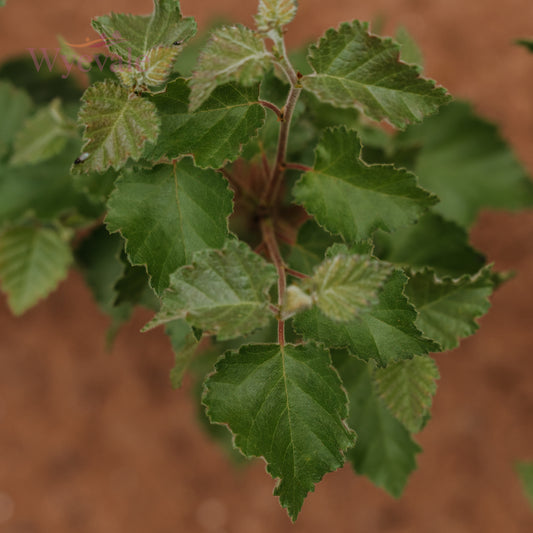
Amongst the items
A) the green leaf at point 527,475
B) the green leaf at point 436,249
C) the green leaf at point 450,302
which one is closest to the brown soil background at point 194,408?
the green leaf at point 527,475

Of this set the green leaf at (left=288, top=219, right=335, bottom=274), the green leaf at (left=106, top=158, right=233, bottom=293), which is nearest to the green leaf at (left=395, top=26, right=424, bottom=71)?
the green leaf at (left=288, top=219, right=335, bottom=274)

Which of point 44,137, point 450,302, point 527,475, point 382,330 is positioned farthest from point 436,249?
point 527,475

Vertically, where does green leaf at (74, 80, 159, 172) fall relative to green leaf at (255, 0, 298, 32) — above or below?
below

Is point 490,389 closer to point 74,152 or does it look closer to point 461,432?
point 461,432

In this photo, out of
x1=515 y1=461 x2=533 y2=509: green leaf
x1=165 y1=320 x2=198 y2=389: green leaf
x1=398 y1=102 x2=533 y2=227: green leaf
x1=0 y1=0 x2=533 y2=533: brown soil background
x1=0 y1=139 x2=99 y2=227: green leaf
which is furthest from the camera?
x1=0 y1=0 x2=533 y2=533: brown soil background

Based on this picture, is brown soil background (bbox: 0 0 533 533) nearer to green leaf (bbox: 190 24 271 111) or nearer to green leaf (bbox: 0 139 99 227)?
green leaf (bbox: 0 139 99 227)

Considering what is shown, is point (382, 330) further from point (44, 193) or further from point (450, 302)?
point (44, 193)
